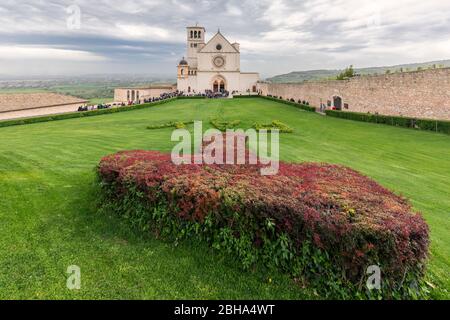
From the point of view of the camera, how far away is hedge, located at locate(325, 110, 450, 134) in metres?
17.4

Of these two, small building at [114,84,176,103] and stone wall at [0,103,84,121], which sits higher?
small building at [114,84,176,103]

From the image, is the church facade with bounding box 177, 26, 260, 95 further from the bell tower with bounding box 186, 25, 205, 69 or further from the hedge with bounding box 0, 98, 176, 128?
the hedge with bounding box 0, 98, 176, 128

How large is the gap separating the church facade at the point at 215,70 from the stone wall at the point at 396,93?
92.3 feet

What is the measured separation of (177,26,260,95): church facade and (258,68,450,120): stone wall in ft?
92.3

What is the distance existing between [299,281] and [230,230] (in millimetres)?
1146

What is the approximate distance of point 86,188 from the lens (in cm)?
730

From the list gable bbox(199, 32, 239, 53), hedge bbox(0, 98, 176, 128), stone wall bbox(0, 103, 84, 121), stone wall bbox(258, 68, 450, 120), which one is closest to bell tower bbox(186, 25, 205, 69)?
gable bbox(199, 32, 239, 53)

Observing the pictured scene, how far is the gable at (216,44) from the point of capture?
56.2 metres

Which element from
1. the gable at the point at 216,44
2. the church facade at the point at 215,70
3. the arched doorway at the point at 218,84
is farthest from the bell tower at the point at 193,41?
the arched doorway at the point at 218,84

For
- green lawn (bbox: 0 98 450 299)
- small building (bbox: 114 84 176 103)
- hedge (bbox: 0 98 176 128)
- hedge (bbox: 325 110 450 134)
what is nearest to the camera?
green lawn (bbox: 0 98 450 299)

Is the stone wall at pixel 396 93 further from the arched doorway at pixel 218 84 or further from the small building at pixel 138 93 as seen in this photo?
the small building at pixel 138 93

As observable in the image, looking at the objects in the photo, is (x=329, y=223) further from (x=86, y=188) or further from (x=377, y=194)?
(x=86, y=188)

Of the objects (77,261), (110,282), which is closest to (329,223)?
(110,282)

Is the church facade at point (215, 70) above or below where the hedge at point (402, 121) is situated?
above
